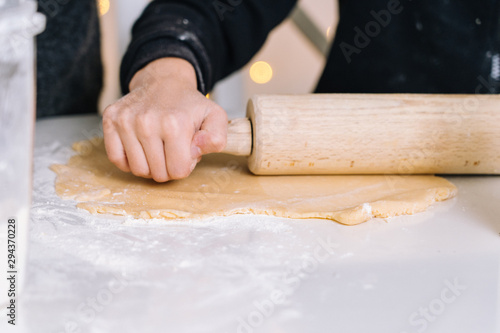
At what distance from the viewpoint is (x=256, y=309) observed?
0.41 metres

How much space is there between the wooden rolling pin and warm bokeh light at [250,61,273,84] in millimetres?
1998

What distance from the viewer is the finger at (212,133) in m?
0.69

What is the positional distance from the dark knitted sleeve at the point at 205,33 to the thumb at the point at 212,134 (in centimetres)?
19

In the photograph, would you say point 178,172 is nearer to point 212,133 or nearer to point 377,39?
point 212,133

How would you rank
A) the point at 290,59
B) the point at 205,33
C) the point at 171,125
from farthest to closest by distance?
the point at 290,59 < the point at 205,33 < the point at 171,125

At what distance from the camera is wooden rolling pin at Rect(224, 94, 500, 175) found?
0.76 metres

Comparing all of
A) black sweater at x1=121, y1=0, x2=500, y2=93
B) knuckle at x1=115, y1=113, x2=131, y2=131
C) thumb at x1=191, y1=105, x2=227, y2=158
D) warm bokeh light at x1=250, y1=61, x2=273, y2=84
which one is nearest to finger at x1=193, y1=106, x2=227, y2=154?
thumb at x1=191, y1=105, x2=227, y2=158

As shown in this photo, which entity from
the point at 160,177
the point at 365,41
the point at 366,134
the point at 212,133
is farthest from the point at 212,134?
the point at 365,41

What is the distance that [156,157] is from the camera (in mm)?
682

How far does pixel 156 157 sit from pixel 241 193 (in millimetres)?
139

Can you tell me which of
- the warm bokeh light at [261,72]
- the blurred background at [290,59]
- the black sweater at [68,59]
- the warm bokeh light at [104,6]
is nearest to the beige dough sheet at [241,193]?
the black sweater at [68,59]

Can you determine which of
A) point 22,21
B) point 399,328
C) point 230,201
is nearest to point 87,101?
point 230,201

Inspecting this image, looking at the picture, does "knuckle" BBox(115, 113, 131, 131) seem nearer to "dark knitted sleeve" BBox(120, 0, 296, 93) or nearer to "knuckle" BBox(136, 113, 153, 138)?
"knuckle" BBox(136, 113, 153, 138)

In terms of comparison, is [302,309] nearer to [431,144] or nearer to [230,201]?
[230,201]
